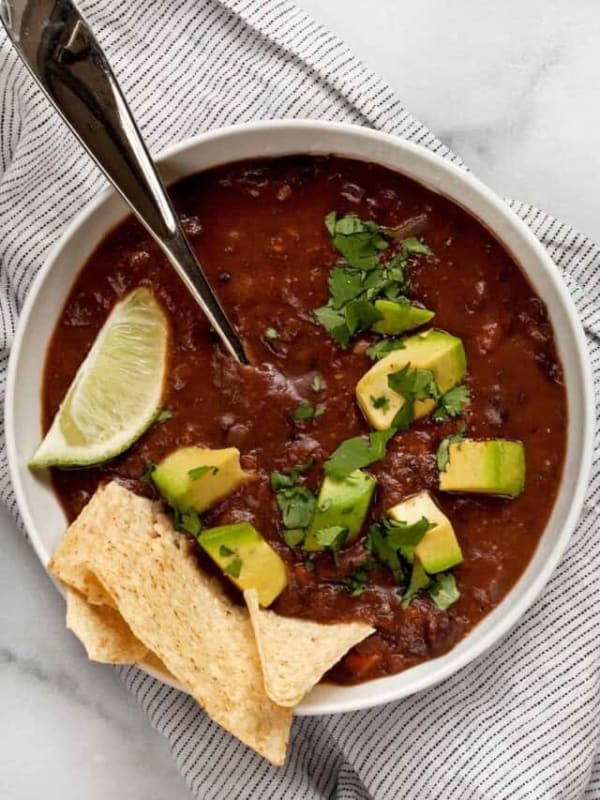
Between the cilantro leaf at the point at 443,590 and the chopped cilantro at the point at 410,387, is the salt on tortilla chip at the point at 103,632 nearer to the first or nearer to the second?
the cilantro leaf at the point at 443,590

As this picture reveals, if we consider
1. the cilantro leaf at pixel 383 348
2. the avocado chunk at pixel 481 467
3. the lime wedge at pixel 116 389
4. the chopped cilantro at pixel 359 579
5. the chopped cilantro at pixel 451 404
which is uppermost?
the lime wedge at pixel 116 389

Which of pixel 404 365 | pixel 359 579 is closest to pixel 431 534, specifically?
pixel 359 579

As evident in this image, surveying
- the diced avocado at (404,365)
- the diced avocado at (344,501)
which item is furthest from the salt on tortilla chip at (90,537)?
the diced avocado at (404,365)

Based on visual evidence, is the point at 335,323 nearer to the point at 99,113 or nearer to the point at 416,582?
the point at 416,582

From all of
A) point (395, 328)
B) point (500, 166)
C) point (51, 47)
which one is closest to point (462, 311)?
point (395, 328)

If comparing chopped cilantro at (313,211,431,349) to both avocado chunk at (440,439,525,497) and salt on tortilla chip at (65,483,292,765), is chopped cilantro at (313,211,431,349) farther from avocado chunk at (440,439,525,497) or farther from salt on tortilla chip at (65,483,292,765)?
salt on tortilla chip at (65,483,292,765)

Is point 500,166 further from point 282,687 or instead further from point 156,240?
point 282,687

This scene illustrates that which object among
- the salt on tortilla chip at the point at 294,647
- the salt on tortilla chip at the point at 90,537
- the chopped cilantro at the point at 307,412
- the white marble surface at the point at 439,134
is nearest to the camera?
the salt on tortilla chip at the point at 294,647
